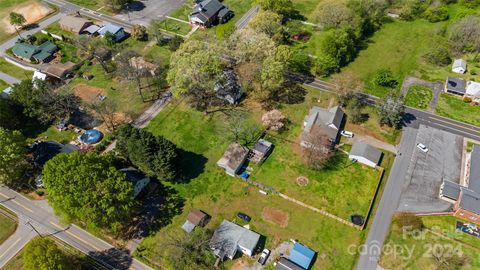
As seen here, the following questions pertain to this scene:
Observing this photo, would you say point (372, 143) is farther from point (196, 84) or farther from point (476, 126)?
point (196, 84)

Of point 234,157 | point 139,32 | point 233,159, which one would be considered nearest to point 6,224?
point 233,159

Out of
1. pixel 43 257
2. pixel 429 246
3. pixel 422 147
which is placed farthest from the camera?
pixel 422 147

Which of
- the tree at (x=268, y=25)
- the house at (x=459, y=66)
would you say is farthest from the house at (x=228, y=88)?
the house at (x=459, y=66)

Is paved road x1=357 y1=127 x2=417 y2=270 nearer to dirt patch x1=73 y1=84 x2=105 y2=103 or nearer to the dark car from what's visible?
the dark car

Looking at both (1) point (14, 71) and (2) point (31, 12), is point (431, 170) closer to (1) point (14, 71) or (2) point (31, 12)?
(1) point (14, 71)

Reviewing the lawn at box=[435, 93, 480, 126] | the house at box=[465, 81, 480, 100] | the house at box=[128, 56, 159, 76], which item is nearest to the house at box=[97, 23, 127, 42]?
the house at box=[128, 56, 159, 76]

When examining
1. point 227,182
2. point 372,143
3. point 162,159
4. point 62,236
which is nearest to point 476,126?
point 372,143

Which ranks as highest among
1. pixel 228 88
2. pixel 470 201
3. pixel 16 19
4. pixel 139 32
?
pixel 16 19
